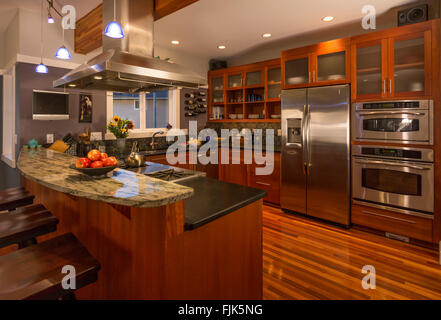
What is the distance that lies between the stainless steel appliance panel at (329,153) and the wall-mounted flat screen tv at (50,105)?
3.29 metres

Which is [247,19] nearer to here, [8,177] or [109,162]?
[109,162]

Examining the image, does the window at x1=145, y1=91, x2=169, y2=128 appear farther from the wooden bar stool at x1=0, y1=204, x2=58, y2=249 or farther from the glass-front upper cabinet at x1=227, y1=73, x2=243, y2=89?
the wooden bar stool at x1=0, y1=204, x2=58, y2=249

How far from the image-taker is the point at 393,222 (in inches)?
120

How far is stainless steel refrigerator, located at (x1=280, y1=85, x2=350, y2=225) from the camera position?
337 cm

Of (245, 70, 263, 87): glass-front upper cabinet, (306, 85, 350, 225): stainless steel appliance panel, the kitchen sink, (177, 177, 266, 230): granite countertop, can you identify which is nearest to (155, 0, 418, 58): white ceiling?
(245, 70, 263, 87): glass-front upper cabinet

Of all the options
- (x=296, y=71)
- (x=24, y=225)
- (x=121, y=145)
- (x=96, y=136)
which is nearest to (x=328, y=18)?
(x=296, y=71)

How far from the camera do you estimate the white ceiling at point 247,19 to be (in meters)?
3.12

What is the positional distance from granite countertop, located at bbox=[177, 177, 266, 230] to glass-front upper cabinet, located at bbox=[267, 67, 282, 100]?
119 inches

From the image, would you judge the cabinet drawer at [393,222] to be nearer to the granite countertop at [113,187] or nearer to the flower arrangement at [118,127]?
the granite countertop at [113,187]

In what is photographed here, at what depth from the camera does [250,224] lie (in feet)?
5.64

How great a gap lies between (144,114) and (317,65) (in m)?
2.91

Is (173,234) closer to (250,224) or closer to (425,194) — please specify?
(250,224)

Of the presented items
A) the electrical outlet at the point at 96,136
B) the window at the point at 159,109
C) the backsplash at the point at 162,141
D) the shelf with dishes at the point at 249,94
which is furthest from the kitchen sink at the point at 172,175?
the window at the point at 159,109
